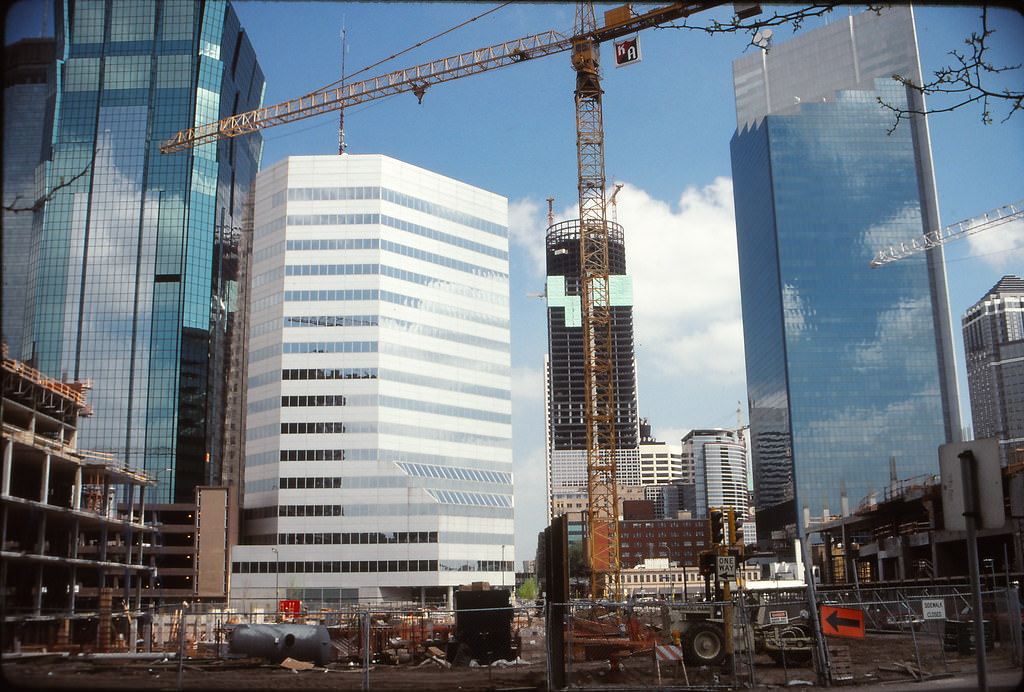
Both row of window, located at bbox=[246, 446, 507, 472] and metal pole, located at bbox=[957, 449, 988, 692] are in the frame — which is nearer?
metal pole, located at bbox=[957, 449, 988, 692]

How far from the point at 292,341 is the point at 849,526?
219 ft

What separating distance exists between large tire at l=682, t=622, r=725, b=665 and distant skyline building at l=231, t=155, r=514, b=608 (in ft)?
253

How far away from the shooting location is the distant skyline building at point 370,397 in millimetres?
103625

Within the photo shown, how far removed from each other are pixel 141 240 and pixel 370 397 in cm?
7786

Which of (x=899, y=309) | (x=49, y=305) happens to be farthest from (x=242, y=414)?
(x=899, y=309)

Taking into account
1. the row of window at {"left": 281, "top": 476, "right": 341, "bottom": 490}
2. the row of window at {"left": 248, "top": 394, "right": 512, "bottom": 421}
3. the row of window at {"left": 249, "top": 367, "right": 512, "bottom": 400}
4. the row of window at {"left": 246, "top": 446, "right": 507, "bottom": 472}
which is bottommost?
the row of window at {"left": 281, "top": 476, "right": 341, "bottom": 490}

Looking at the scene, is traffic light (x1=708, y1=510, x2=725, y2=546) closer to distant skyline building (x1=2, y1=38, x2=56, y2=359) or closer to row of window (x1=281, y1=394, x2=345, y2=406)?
row of window (x1=281, y1=394, x2=345, y2=406)

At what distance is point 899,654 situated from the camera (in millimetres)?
31766

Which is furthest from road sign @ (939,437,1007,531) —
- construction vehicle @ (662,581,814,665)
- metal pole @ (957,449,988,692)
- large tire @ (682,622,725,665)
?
large tire @ (682,622,725,665)

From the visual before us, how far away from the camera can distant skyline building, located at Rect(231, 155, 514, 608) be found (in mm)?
103625

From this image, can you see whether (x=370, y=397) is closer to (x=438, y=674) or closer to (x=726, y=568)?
(x=438, y=674)

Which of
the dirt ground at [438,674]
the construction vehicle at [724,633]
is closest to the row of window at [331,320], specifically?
the dirt ground at [438,674]

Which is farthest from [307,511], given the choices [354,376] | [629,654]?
[629,654]

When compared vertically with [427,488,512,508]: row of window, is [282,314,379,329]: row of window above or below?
above
